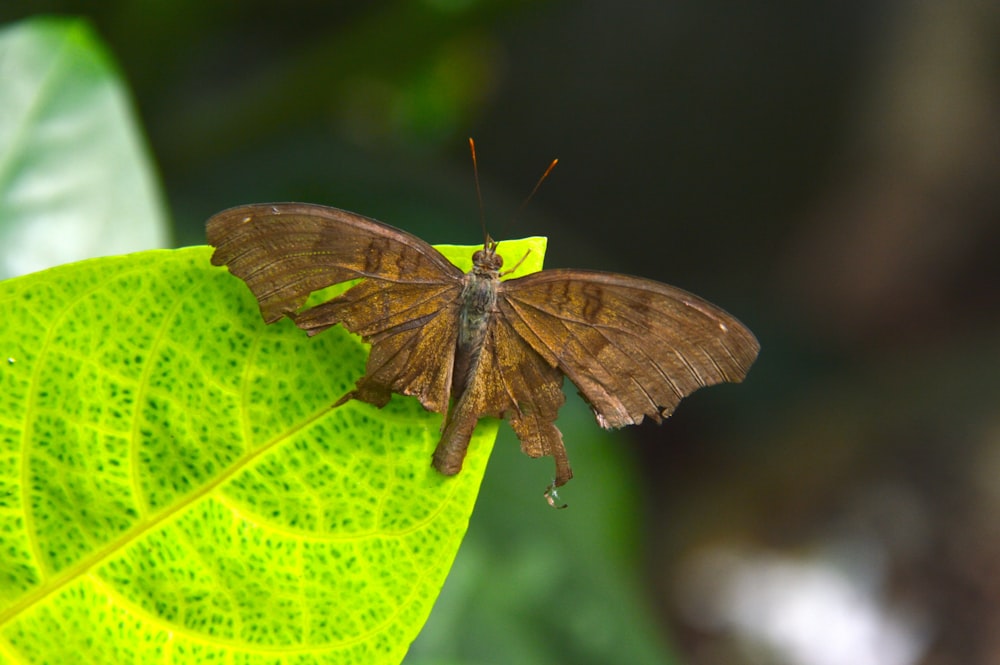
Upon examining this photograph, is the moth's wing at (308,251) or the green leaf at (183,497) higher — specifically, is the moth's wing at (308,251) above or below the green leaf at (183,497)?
above

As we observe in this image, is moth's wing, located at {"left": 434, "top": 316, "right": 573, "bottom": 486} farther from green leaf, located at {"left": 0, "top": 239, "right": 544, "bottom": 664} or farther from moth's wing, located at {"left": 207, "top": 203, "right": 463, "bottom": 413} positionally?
green leaf, located at {"left": 0, "top": 239, "right": 544, "bottom": 664}

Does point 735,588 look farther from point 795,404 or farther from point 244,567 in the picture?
point 244,567

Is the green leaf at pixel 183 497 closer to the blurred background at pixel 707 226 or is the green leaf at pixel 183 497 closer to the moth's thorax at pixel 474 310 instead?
the moth's thorax at pixel 474 310

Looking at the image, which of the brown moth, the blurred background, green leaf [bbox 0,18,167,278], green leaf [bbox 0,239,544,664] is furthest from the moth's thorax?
the blurred background

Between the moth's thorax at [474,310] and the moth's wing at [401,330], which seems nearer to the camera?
the moth's wing at [401,330]

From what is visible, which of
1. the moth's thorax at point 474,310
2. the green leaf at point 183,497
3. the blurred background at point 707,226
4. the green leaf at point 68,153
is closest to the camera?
the green leaf at point 183,497

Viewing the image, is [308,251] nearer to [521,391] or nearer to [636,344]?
[521,391]

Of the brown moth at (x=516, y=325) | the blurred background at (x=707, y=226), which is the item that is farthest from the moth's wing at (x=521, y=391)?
the blurred background at (x=707, y=226)

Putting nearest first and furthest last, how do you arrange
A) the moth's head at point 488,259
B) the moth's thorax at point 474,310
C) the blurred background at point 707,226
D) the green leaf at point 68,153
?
the moth's head at point 488,259 → the moth's thorax at point 474,310 → the green leaf at point 68,153 → the blurred background at point 707,226
